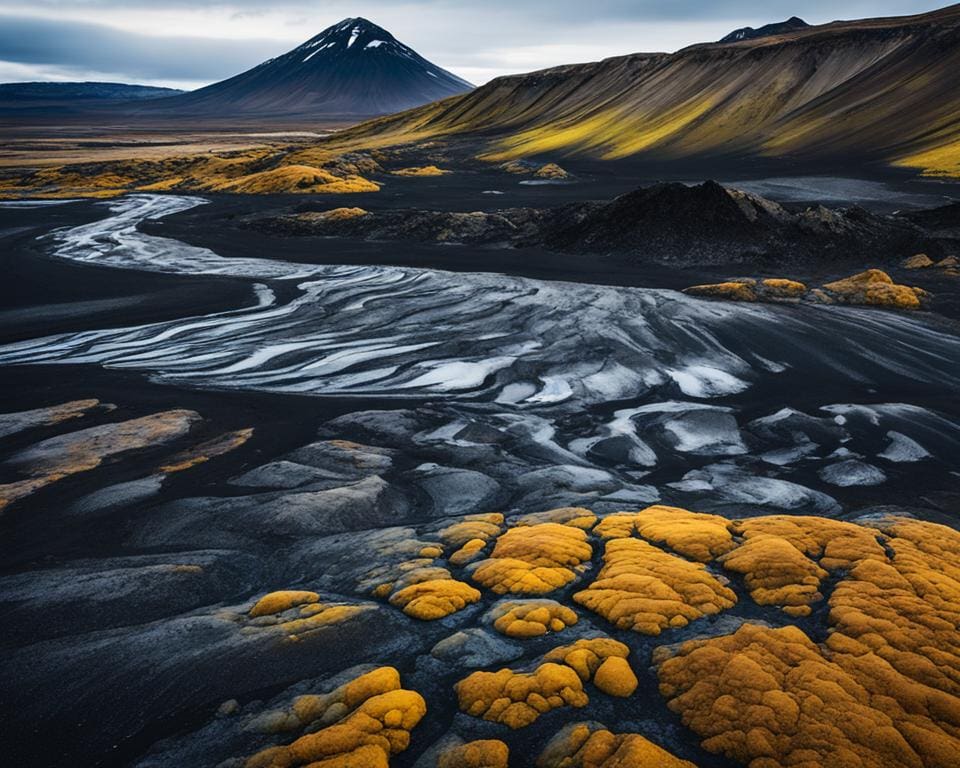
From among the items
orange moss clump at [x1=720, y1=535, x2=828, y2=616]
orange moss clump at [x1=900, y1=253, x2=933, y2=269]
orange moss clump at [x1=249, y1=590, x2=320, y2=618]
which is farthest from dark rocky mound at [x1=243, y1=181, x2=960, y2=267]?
orange moss clump at [x1=249, y1=590, x2=320, y2=618]

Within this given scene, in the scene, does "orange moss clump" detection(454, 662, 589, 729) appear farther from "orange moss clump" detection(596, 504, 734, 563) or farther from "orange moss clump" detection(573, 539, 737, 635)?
"orange moss clump" detection(596, 504, 734, 563)

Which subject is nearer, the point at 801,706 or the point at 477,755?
the point at 477,755

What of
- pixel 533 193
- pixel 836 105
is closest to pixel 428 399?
pixel 533 193

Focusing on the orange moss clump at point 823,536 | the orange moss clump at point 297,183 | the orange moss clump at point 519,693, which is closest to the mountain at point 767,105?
the orange moss clump at point 297,183

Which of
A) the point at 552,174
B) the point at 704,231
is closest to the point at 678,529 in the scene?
the point at 704,231

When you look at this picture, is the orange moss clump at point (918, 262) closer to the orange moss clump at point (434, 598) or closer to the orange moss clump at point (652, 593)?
the orange moss clump at point (652, 593)

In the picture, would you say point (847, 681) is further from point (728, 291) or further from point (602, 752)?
point (728, 291)

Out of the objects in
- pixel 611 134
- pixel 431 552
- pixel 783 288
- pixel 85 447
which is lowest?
pixel 85 447
